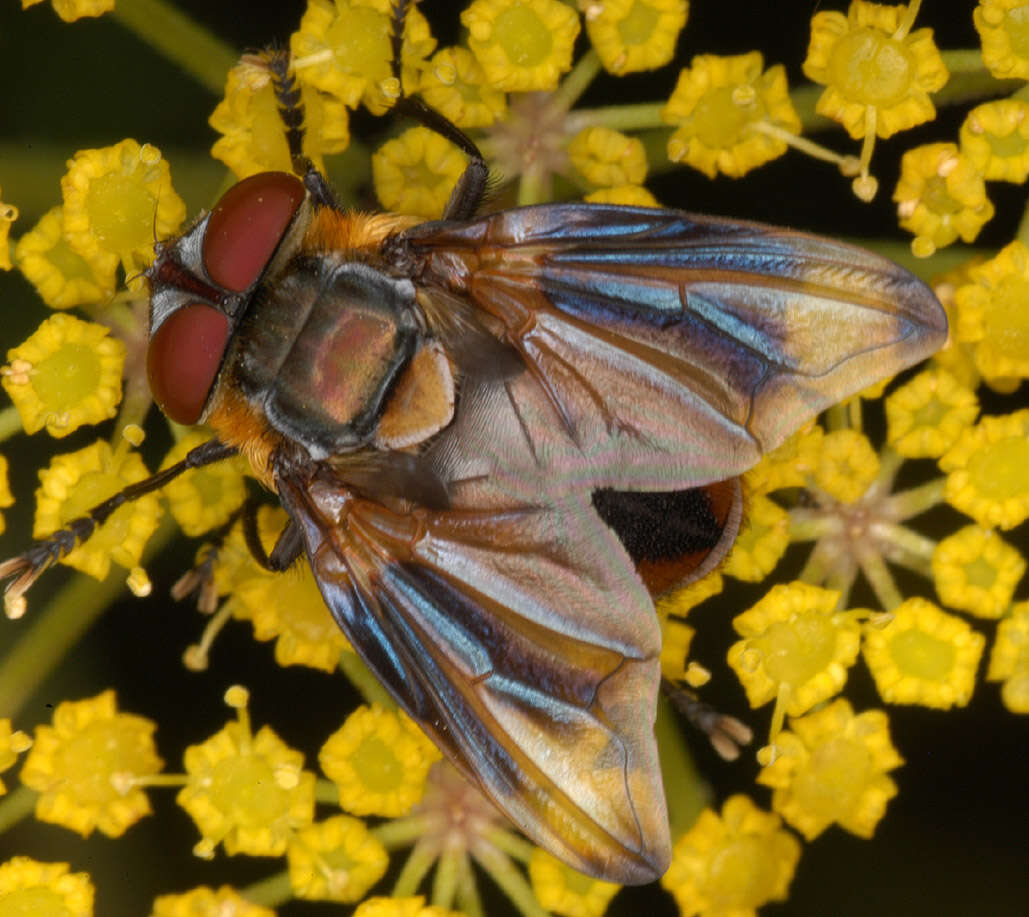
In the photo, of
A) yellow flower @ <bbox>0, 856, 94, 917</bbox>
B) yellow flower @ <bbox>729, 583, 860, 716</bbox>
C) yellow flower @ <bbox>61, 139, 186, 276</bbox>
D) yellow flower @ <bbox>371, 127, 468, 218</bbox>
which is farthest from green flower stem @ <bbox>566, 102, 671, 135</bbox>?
yellow flower @ <bbox>0, 856, 94, 917</bbox>

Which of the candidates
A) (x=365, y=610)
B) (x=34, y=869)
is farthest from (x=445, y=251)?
(x=34, y=869)

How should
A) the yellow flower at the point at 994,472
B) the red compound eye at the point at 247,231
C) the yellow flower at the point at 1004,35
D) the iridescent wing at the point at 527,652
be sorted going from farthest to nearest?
the yellow flower at the point at 994,472
the yellow flower at the point at 1004,35
the red compound eye at the point at 247,231
the iridescent wing at the point at 527,652

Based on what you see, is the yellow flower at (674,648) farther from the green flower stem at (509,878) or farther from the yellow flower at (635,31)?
the yellow flower at (635,31)

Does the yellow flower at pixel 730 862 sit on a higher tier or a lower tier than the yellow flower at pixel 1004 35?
lower

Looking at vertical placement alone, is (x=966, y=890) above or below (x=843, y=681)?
below

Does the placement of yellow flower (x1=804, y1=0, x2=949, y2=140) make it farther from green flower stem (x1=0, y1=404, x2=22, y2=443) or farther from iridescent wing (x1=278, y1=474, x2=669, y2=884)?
green flower stem (x1=0, y1=404, x2=22, y2=443)

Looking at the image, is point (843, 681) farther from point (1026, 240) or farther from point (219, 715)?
point (219, 715)

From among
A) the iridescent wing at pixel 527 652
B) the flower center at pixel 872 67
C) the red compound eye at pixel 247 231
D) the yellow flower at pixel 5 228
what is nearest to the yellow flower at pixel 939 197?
the flower center at pixel 872 67

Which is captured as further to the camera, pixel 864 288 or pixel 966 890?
pixel 966 890
